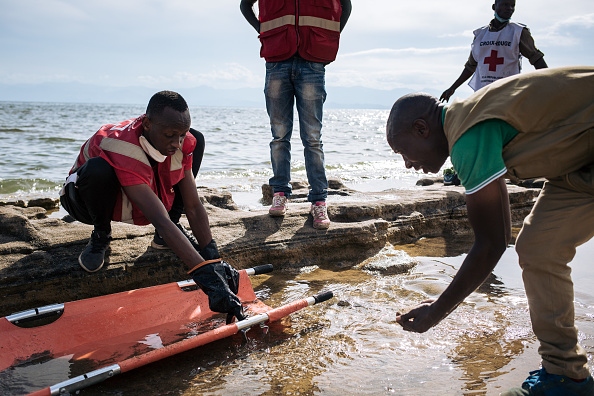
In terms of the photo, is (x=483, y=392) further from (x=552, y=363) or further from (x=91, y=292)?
(x=91, y=292)

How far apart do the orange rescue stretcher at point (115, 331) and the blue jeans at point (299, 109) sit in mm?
1168

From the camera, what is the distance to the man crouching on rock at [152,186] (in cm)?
253

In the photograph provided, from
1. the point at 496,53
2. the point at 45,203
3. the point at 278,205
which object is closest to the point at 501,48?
the point at 496,53

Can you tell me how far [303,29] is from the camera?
376cm

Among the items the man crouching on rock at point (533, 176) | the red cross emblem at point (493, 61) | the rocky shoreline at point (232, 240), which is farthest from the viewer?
the red cross emblem at point (493, 61)

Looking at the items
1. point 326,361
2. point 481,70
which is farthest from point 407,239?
point 326,361

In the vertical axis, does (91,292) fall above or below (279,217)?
→ below

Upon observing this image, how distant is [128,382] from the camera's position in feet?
6.89

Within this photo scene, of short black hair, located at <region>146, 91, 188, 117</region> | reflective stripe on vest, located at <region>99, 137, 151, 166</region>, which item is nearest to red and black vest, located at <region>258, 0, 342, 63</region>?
short black hair, located at <region>146, 91, 188, 117</region>

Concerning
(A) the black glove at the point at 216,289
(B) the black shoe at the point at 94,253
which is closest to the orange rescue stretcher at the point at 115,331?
(A) the black glove at the point at 216,289

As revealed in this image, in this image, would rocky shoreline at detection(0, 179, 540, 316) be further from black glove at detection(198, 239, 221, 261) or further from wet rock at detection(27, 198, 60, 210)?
wet rock at detection(27, 198, 60, 210)

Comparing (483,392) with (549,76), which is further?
(483,392)

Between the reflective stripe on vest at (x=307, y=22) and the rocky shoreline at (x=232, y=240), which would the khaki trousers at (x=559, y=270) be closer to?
the rocky shoreline at (x=232, y=240)

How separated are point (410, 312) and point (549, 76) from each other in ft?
3.27
